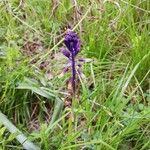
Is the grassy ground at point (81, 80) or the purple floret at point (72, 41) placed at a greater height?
the purple floret at point (72, 41)

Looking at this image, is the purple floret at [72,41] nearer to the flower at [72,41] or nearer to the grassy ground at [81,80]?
the flower at [72,41]

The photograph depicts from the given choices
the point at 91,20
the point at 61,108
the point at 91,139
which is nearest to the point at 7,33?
the point at 91,20

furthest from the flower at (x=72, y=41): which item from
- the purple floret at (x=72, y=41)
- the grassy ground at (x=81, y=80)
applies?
the grassy ground at (x=81, y=80)

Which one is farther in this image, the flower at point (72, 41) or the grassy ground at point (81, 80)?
the grassy ground at point (81, 80)

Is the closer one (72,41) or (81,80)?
(72,41)

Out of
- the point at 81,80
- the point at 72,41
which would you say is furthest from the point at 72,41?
the point at 81,80

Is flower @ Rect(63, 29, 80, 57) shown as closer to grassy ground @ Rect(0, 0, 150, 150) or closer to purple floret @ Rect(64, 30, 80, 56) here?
purple floret @ Rect(64, 30, 80, 56)

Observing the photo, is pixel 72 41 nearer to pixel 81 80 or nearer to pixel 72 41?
pixel 72 41

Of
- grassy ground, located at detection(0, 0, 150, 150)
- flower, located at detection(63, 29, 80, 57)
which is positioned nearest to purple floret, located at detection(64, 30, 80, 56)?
flower, located at detection(63, 29, 80, 57)
